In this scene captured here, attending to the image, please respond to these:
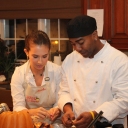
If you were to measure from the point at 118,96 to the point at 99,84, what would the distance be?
0.37 ft

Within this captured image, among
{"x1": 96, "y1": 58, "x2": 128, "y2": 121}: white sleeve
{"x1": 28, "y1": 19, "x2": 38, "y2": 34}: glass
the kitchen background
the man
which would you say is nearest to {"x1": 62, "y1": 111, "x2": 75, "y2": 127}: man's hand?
the man

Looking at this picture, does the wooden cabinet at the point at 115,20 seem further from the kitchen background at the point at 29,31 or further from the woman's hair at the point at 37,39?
the woman's hair at the point at 37,39

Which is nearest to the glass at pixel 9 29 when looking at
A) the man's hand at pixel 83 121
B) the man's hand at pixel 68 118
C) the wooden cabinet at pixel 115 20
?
the wooden cabinet at pixel 115 20

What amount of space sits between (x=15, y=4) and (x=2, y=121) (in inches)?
67.2

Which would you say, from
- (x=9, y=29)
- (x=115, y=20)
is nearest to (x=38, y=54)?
(x=115, y=20)

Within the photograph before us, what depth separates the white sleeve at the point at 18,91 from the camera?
166cm

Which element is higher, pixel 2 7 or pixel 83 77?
pixel 2 7

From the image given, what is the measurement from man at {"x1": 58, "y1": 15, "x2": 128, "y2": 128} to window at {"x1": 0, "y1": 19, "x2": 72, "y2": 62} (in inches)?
54.6

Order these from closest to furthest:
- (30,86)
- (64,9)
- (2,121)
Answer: (2,121) → (30,86) → (64,9)

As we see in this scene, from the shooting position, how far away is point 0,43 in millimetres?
3100

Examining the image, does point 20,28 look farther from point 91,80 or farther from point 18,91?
point 91,80

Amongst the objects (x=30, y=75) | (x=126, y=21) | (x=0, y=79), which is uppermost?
(x=126, y=21)

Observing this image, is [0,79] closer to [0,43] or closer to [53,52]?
[0,43]

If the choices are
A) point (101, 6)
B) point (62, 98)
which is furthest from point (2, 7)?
point (62, 98)
